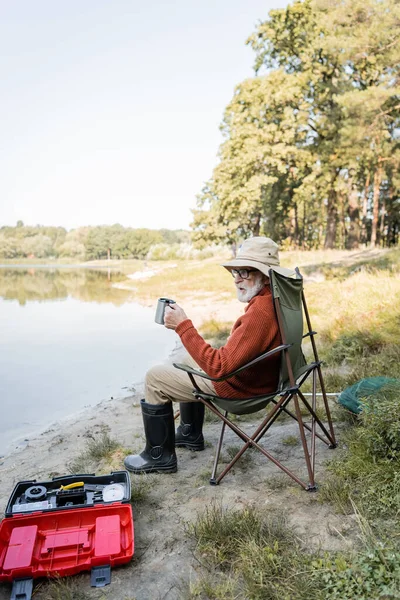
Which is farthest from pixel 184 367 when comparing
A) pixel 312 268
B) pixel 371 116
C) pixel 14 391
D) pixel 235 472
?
pixel 312 268

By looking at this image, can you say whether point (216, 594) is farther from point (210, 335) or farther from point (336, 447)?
point (210, 335)

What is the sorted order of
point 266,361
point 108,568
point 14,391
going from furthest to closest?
point 14,391, point 266,361, point 108,568

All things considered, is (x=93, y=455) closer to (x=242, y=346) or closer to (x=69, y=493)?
(x=69, y=493)

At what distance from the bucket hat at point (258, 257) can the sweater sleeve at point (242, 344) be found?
229 mm

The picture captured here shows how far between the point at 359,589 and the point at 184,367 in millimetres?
1534

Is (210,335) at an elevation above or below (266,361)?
below

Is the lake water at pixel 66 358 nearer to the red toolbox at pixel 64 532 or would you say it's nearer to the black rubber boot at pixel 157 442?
the black rubber boot at pixel 157 442

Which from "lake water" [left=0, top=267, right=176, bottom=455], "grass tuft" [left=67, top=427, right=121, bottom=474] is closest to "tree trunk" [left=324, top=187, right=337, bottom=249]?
"lake water" [left=0, top=267, right=176, bottom=455]

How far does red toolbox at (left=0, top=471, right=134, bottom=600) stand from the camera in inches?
91.9

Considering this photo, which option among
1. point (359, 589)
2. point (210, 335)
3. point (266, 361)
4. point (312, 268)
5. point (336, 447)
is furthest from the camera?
point (312, 268)

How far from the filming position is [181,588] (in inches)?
88.1

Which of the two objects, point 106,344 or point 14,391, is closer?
point 14,391

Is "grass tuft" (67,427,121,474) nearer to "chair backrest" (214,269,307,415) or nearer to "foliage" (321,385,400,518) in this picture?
"chair backrest" (214,269,307,415)

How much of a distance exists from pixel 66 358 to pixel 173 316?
696cm
